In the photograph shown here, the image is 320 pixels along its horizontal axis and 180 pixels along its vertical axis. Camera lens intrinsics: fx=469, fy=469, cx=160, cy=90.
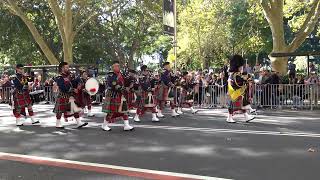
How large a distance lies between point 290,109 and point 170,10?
21.3 ft

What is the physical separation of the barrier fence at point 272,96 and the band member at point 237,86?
9.73ft

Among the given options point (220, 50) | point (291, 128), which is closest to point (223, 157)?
point (291, 128)

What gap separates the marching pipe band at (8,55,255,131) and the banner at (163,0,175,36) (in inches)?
185

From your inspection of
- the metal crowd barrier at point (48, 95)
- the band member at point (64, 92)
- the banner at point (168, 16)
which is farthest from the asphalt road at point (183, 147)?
the banner at point (168, 16)

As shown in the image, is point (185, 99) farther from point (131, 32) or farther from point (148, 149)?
point (131, 32)

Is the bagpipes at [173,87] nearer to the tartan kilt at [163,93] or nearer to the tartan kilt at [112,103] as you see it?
the tartan kilt at [163,93]

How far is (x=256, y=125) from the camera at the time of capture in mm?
11523

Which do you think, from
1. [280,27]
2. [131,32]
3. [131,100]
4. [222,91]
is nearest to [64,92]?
[131,100]

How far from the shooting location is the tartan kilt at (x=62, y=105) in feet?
37.5

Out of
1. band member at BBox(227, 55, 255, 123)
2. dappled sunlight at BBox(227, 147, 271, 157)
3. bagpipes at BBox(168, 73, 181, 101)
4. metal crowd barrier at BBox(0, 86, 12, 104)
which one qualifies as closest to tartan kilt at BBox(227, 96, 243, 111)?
band member at BBox(227, 55, 255, 123)

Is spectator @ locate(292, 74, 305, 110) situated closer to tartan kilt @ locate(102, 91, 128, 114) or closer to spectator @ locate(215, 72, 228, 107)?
spectator @ locate(215, 72, 228, 107)

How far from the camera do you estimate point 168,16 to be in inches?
740

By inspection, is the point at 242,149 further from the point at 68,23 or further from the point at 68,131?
the point at 68,23

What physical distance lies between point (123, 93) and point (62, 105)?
162 centimetres
